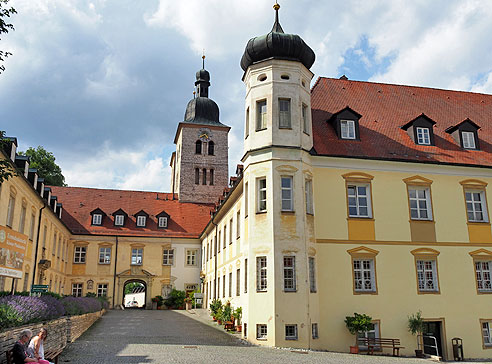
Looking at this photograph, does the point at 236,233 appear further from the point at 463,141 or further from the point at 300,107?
the point at 463,141

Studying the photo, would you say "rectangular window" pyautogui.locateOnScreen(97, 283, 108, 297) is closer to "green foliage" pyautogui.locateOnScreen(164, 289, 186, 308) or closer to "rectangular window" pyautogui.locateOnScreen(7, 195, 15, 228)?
"green foliage" pyautogui.locateOnScreen(164, 289, 186, 308)

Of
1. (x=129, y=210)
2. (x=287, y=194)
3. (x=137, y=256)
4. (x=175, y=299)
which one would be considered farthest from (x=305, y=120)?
(x=129, y=210)

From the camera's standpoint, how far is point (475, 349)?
65.6ft

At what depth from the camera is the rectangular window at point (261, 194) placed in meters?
19.7

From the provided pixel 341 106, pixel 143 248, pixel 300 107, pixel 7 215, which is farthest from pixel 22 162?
pixel 143 248

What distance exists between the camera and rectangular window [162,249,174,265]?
45.0 meters

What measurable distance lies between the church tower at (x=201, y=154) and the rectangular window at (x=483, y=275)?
3475 cm

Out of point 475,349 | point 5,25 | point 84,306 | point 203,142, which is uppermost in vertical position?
point 203,142

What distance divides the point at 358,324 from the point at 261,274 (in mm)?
4351

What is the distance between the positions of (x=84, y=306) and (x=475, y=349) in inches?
681

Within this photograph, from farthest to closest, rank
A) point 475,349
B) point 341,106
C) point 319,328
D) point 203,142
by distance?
point 203,142, point 341,106, point 475,349, point 319,328

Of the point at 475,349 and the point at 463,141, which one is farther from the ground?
the point at 463,141

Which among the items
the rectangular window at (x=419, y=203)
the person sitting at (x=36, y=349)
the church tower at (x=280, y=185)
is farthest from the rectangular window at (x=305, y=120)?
the person sitting at (x=36, y=349)

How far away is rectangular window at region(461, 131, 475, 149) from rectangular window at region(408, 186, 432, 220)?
12.8 ft
